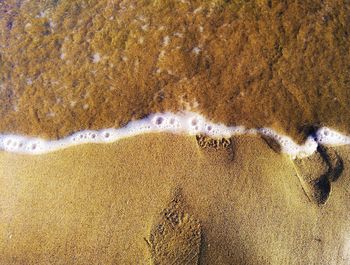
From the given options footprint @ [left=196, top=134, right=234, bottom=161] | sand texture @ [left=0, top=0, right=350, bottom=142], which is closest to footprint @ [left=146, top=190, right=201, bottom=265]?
footprint @ [left=196, top=134, right=234, bottom=161]

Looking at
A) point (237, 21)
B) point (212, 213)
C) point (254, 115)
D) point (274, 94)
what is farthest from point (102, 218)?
point (237, 21)

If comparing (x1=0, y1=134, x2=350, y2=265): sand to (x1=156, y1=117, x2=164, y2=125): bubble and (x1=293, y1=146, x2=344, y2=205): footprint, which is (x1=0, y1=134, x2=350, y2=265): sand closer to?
(x1=293, y1=146, x2=344, y2=205): footprint

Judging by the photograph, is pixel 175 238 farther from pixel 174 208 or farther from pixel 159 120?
pixel 159 120

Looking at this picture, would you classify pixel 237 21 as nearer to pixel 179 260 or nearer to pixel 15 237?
pixel 179 260

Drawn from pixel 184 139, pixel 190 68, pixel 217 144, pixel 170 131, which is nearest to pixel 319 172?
pixel 217 144

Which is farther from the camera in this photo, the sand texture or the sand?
the sand texture

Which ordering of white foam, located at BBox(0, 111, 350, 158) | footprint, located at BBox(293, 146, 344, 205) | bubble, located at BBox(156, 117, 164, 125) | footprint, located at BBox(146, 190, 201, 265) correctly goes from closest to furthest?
1. footprint, located at BBox(146, 190, 201, 265)
2. footprint, located at BBox(293, 146, 344, 205)
3. white foam, located at BBox(0, 111, 350, 158)
4. bubble, located at BBox(156, 117, 164, 125)

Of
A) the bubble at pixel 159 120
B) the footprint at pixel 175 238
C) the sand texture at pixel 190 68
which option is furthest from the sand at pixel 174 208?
the sand texture at pixel 190 68
